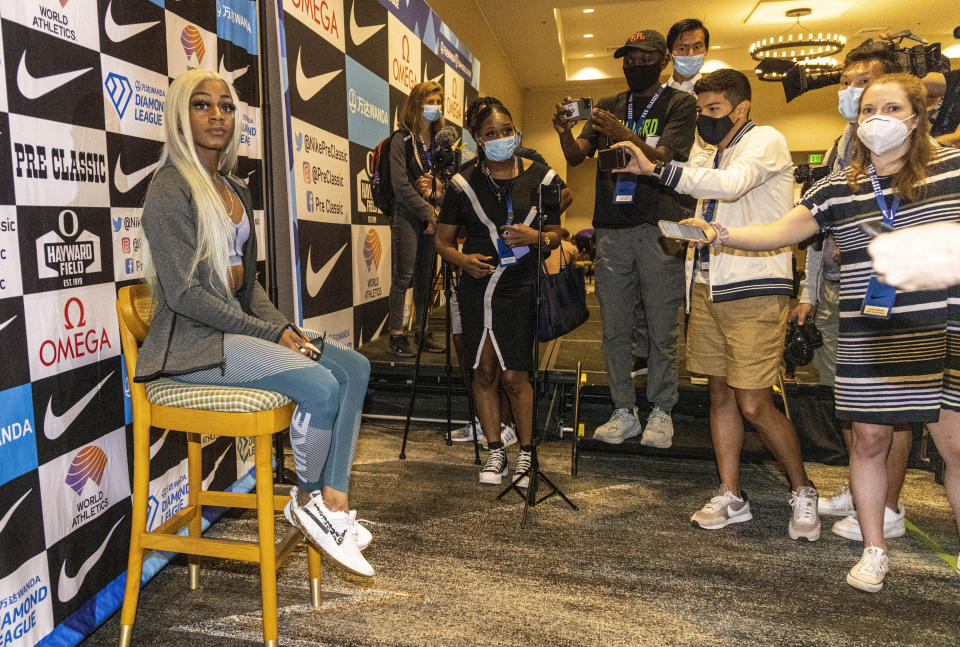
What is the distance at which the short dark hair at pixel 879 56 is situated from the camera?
235 cm

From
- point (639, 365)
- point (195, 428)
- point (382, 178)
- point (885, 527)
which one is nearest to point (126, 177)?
point (195, 428)

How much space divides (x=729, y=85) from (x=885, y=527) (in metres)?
1.73

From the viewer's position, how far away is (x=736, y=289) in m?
2.26

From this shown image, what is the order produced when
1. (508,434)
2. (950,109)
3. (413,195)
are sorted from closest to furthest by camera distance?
(950,109) < (508,434) < (413,195)

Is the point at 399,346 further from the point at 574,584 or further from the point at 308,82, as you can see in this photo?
the point at 574,584

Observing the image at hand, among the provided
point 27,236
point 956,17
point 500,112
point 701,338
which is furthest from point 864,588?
point 956,17

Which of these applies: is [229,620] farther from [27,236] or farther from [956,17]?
[956,17]

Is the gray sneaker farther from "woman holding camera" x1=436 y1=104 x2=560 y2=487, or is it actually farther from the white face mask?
the white face mask

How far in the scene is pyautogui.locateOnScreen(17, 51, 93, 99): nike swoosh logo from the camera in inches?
57.5

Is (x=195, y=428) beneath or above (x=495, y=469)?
above

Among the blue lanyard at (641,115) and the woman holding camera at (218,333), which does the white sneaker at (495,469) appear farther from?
the blue lanyard at (641,115)

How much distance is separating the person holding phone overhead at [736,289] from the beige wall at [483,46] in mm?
4647

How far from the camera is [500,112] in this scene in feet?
8.27

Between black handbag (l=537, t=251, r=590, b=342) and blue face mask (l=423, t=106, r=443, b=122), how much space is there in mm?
1559
